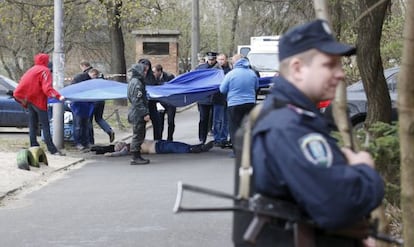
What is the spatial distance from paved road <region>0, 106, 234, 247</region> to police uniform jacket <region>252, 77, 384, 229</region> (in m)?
4.25

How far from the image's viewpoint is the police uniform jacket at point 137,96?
12617 millimetres

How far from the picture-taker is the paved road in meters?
7.28

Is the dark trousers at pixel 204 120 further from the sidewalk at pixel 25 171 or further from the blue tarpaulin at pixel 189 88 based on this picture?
the sidewalk at pixel 25 171

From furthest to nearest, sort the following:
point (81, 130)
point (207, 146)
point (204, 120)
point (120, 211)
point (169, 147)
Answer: point (204, 120) < point (81, 130) < point (207, 146) < point (169, 147) < point (120, 211)

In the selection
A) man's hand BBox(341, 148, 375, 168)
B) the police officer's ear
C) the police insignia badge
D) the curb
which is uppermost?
Answer: the police officer's ear

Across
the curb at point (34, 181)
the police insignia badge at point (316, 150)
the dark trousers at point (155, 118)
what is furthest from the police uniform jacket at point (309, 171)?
the dark trousers at point (155, 118)

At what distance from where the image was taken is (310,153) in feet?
8.71

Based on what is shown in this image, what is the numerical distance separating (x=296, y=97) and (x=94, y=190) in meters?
7.77

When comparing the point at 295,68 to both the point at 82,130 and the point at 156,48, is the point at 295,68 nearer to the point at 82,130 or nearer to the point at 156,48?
Result: the point at 82,130

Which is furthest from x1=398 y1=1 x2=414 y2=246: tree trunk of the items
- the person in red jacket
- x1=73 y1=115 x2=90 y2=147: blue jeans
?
x1=73 y1=115 x2=90 y2=147: blue jeans

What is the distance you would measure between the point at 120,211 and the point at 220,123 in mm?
7046

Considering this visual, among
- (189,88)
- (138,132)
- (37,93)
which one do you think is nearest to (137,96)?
(138,132)

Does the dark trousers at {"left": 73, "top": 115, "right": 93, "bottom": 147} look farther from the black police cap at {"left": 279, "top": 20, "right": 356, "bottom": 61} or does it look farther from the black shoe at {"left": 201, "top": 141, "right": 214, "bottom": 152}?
the black police cap at {"left": 279, "top": 20, "right": 356, "bottom": 61}

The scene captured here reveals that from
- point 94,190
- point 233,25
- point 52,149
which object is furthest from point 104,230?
point 233,25
